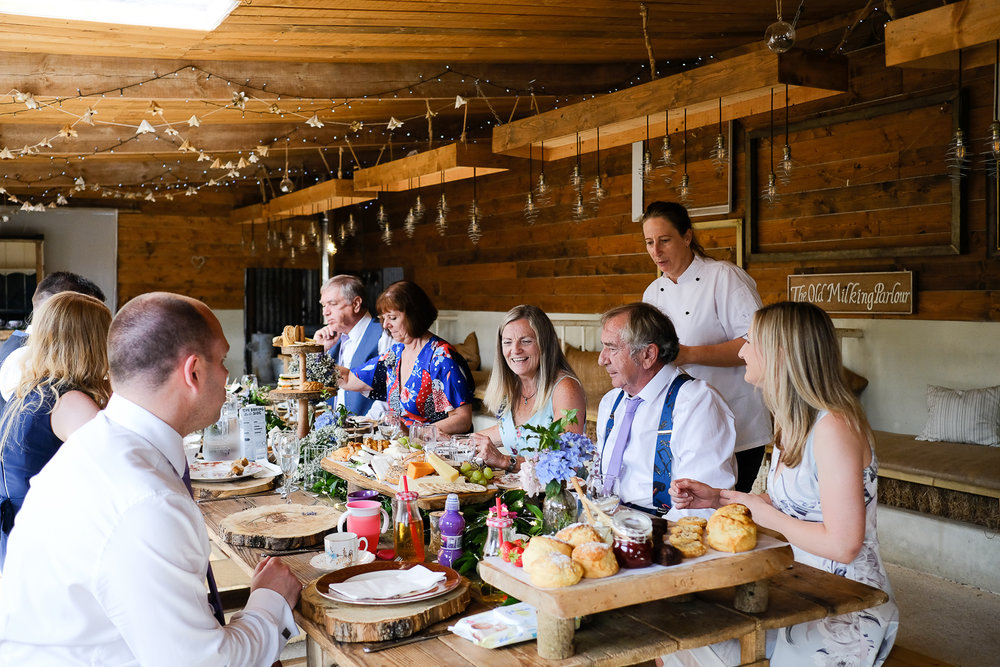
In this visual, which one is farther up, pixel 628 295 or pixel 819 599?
pixel 628 295

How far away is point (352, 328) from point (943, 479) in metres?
3.37

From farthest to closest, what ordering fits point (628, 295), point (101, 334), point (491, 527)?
1. point (628, 295)
2. point (101, 334)
3. point (491, 527)

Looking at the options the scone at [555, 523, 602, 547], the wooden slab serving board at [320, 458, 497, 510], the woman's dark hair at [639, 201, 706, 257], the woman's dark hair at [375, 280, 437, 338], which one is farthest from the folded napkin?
the woman's dark hair at [375, 280, 437, 338]

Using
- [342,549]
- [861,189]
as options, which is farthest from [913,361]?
[342,549]

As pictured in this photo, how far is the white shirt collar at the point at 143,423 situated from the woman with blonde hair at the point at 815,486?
1.36 metres

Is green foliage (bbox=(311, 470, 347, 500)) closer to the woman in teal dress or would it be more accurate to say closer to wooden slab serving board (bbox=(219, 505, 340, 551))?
wooden slab serving board (bbox=(219, 505, 340, 551))

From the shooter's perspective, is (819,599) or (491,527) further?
(491,527)

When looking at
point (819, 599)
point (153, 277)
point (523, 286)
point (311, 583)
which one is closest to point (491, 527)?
point (311, 583)

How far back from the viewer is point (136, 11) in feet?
13.0

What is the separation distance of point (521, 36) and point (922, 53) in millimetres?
2433

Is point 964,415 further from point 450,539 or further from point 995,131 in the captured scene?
point 450,539

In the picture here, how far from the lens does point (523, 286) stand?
8938 millimetres

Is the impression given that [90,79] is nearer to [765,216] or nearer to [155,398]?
[155,398]

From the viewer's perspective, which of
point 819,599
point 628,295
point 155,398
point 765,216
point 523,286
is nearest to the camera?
point 155,398
